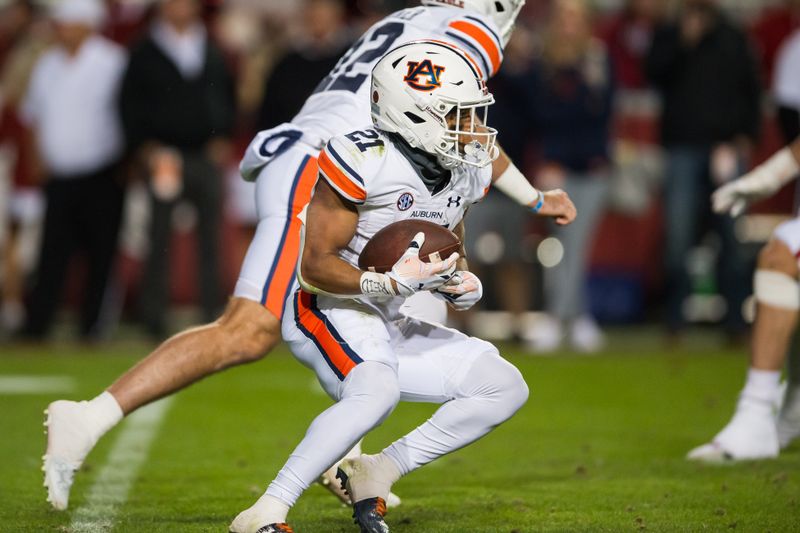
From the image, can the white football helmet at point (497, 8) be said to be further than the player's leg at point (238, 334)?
Yes

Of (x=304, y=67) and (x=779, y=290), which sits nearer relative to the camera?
(x=779, y=290)

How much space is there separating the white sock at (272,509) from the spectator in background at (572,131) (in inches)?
231

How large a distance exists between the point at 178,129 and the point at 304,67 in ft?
3.19

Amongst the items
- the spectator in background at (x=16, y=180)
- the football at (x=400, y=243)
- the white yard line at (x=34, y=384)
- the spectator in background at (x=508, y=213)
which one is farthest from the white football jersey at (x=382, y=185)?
the spectator in background at (x=16, y=180)

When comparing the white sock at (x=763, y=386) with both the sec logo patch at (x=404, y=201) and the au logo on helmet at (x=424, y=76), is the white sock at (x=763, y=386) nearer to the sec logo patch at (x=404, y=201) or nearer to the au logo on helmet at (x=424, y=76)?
the sec logo patch at (x=404, y=201)

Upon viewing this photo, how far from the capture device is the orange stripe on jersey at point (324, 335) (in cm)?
405

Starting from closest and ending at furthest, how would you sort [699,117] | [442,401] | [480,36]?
[442,401] → [480,36] → [699,117]

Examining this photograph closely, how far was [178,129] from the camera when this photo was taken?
374 inches

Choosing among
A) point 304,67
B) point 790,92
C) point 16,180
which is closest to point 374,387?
point 304,67

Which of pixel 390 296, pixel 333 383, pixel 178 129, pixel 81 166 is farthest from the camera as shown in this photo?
pixel 81 166

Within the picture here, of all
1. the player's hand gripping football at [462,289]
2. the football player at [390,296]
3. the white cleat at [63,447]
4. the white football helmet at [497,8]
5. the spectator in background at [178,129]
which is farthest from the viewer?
the spectator in background at [178,129]

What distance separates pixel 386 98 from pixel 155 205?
5.81 metres

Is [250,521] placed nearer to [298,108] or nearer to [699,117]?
[298,108]

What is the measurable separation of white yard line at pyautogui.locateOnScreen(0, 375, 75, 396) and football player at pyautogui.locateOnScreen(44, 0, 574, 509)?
2974 mm
